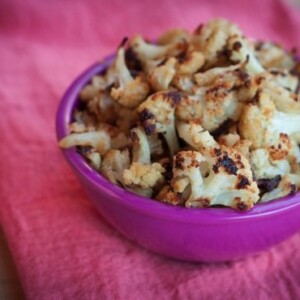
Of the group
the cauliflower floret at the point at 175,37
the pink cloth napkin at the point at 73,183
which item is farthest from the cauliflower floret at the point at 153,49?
the pink cloth napkin at the point at 73,183

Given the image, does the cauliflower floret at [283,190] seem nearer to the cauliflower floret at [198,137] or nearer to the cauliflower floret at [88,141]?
the cauliflower floret at [198,137]

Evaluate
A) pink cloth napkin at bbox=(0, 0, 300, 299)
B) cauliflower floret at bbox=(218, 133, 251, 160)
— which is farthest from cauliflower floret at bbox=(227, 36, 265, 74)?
pink cloth napkin at bbox=(0, 0, 300, 299)

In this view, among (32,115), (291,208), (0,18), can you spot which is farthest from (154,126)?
(0,18)

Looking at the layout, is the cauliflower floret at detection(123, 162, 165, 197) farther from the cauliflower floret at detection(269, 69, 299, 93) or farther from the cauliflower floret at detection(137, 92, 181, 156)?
the cauliflower floret at detection(269, 69, 299, 93)

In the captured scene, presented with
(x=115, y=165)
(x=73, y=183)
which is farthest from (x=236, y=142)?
(x=73, y=183)

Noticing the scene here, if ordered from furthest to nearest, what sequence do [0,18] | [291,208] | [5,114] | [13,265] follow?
[0,18]
[5,114]
[13,265]
[291,208]

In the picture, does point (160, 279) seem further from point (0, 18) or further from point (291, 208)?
point (0, 18)
